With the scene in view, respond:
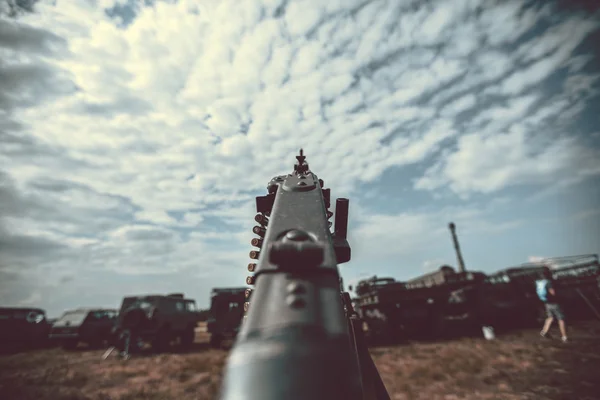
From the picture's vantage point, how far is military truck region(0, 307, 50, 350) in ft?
42.0

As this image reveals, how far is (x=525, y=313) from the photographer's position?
37.0 ft

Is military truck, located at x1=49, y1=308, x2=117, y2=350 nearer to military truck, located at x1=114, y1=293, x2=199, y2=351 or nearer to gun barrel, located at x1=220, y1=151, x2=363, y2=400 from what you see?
military truck, located at x1=114, y1=293, x2=199, y2=351

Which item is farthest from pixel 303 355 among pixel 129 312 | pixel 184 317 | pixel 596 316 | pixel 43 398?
pixel 596 316

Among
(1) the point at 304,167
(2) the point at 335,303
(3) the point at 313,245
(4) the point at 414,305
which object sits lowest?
(4) the point at 414,305

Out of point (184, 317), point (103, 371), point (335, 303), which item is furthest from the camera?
point (184, 317)

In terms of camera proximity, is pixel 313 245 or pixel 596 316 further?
pixel 596 316

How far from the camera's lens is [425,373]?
5.99m

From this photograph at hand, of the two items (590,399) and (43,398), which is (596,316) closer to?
(590,399)

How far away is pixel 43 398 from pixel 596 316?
751 inches

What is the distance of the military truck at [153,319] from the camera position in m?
10.9

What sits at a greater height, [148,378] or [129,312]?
[129,312]

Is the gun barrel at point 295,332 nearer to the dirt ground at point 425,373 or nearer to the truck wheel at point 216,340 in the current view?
the dirt ground at point 425,373

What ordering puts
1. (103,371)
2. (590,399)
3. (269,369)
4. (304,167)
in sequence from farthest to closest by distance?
(103,371) < (590,399) < (304,167) < (269,369)

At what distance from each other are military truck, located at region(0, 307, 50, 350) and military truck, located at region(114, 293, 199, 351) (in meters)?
6.09
